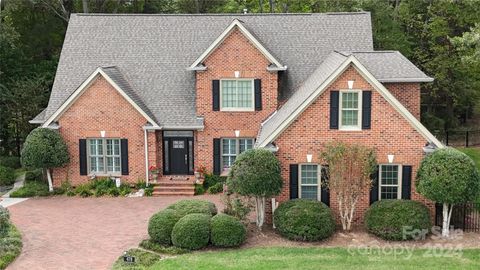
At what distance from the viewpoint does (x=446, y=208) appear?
19.7 metres

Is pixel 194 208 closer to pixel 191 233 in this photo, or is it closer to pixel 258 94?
pixel 191 233

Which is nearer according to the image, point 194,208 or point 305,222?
point 305,222

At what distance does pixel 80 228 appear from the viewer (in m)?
21.9

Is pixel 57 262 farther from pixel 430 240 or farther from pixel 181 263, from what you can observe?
pixel 430 240

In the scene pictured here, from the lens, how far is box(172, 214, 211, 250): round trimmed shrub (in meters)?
18.9

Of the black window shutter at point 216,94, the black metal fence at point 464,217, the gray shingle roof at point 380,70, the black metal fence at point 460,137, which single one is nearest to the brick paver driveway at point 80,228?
the black window shutter at point 216,94

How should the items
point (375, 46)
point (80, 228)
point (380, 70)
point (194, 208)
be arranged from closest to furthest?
point (194, 208) < point (80, 228) < point (380, 70) < point (375, 46)

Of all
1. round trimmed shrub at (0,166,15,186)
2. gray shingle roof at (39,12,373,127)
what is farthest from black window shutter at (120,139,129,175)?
round trimmed shrub at (0,166,15,186)

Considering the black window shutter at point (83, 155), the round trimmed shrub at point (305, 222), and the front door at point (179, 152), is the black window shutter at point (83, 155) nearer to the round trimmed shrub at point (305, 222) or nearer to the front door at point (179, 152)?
the front door at point (179, 152)

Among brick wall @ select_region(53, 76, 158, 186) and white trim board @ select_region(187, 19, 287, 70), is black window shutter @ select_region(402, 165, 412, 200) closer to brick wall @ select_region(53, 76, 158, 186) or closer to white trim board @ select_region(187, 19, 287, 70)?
white trim board @ select_region(187, 19, 287, 70)

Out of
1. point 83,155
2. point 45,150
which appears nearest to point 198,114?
point 83,155

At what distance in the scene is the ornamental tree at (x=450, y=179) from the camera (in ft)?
62.1

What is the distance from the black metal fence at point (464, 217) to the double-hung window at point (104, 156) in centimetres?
1457

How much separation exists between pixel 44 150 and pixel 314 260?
14585mm
